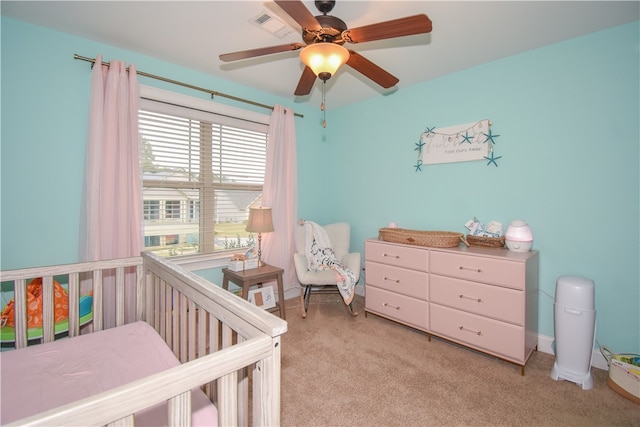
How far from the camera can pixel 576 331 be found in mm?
1821

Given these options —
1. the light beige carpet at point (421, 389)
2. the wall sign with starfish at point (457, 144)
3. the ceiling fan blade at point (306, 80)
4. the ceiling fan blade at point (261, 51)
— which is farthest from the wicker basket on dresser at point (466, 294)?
the ceiling fan blade at point (261, 51)

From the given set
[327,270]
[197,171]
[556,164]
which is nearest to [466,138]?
[556,164]

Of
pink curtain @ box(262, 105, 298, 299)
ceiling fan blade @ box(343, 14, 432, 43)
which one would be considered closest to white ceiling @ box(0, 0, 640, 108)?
ceiling fan blade @ box(343, 14, 432, 43)

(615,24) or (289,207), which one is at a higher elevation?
(615,24)

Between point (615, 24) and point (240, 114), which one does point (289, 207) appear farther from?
point (615, 24)

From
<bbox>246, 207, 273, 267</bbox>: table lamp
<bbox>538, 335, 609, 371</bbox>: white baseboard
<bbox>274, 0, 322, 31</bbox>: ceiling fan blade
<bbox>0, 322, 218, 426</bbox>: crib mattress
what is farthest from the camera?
<bbox>246, 207, 273, 267</bbox>: table lamp

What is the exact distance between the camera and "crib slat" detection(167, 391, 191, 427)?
2.26 feet

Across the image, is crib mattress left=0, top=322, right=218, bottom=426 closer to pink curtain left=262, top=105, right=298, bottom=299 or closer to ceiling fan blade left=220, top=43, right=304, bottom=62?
ceiling fan blade left=220, top=43, right=304, bottom=62

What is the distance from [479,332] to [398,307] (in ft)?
2.19

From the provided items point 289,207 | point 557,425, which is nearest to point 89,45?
point 289,207

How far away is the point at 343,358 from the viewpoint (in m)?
2.12

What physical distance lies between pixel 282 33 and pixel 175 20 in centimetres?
72

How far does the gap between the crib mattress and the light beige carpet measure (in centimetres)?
76

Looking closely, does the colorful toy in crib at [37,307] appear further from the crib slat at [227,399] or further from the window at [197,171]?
the crib slat at [227,399]
